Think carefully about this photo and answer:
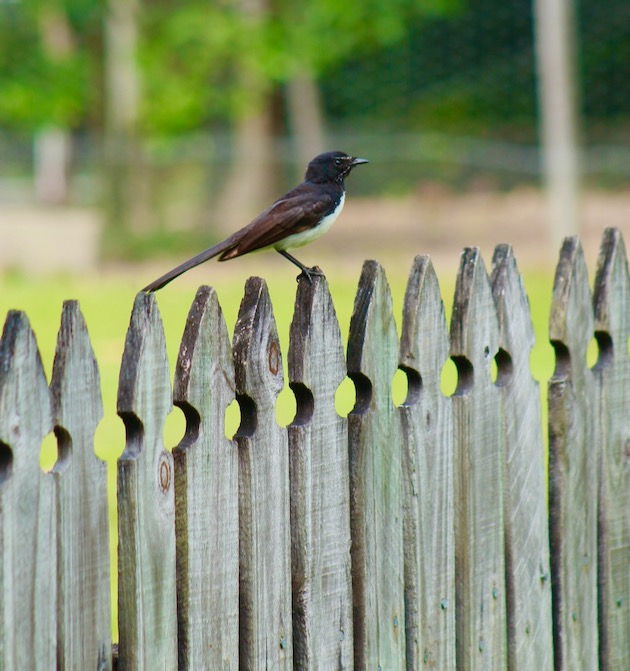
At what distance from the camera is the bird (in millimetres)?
3178

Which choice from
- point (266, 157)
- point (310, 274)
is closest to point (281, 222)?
point (310, 274)

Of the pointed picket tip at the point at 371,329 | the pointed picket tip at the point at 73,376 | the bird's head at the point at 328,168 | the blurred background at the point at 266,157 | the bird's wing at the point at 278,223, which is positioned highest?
the blurred background at the point at 266,157

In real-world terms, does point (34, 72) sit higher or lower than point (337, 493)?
higher

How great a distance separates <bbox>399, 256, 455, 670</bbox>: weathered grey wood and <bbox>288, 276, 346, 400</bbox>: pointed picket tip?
235 millimetres

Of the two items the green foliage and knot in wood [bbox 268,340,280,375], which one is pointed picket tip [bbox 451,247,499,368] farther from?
the green foliage

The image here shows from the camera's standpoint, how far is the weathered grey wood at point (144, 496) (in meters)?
2.14

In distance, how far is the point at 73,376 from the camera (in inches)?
80.1

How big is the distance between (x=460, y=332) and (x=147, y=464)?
39.6 inches

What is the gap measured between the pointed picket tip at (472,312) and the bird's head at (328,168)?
111cm

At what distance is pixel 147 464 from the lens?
2156mm

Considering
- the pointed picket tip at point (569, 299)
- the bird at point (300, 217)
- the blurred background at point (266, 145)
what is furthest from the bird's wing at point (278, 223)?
the blurred background at point (266, 145)

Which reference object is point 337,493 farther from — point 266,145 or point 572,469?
point 266,145

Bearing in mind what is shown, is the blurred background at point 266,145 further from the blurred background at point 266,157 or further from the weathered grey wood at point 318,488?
the weathered grey wood at point 318,488

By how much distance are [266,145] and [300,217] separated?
21.1 m
